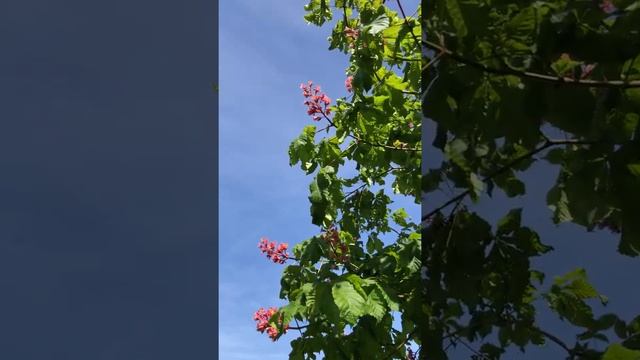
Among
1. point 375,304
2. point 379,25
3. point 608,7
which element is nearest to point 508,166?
point 608,7

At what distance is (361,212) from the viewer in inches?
199

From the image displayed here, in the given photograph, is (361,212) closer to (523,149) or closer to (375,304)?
(375,304)

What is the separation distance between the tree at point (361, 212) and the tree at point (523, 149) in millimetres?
1381

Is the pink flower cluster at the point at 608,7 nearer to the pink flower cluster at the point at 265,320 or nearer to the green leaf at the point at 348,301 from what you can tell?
the green leaf at the point at 348,301

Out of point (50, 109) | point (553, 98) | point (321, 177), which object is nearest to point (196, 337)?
point (321, 177)

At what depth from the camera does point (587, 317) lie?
1819 mm

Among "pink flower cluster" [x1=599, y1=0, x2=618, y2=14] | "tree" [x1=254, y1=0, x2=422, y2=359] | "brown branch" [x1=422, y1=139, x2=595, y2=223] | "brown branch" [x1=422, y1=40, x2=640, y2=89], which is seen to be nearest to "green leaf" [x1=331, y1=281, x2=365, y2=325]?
"tree" [x1=254, y1=0, x2=422, y2=359]

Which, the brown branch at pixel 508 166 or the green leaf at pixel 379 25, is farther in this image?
the green leaf at pixel 379 25

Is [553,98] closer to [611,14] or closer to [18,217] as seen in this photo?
[611,14]

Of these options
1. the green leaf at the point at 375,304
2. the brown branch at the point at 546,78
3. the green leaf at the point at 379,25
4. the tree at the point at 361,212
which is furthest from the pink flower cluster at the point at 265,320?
the brown branch at the point at 546,78

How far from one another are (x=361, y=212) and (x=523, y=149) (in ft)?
10.8

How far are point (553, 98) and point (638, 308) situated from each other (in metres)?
0.69

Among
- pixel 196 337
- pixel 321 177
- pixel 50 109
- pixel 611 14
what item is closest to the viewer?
pixel 611 14

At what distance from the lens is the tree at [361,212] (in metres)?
3.54
